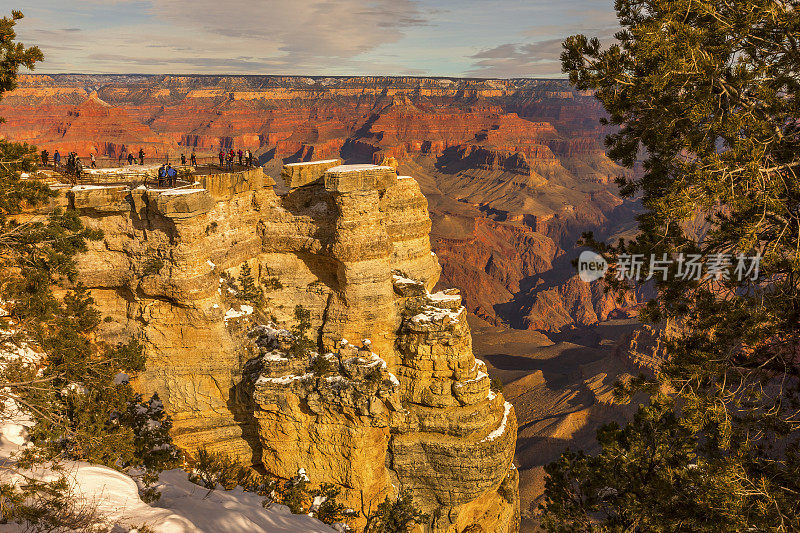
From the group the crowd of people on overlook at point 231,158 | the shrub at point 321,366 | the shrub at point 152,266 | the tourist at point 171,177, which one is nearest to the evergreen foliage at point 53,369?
the shrub at point 152,266

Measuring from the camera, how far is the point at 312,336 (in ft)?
85.3

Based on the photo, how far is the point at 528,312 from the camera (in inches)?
4747

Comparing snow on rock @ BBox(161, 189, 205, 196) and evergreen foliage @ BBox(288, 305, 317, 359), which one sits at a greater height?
snow on rock @ BBox(161, 189, 205, 196)

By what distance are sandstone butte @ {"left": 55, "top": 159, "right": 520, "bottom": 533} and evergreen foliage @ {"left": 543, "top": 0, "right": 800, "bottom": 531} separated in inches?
508

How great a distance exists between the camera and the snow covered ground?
A: 1041 centimetres

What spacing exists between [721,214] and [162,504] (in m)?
15.5

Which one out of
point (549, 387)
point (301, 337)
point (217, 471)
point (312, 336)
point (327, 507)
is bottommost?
point (549, 387)

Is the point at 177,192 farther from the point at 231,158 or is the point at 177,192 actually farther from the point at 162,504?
the point at 162,504

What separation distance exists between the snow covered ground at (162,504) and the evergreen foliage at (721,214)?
32.3 feet

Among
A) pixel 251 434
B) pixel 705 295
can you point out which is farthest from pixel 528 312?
pixel 705 295

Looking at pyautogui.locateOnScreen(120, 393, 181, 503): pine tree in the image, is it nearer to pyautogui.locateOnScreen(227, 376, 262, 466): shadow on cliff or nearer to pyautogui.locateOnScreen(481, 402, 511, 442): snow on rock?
pyautogui.locateOnScreen(227, 376, 262, 466): shadow on cliff

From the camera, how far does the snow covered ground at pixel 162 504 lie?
34.2ft

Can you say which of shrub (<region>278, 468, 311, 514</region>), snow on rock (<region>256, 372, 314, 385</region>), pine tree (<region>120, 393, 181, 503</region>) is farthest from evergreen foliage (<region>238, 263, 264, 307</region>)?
shrub (<region>278, 468, 311, 514</region>)

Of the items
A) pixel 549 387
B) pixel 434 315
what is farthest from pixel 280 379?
pixel 549 387
